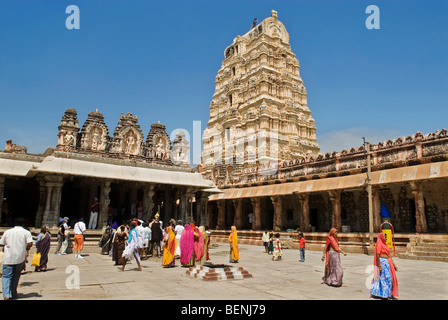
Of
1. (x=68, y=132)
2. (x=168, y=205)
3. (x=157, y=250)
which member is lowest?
(x=157, y=250)

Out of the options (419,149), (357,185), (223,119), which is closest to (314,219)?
(357,185)

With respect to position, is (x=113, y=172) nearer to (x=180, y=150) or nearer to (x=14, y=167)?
(x=14, y=167)

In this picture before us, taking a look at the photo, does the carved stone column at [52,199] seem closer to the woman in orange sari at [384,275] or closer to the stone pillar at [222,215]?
the woman in orange sari at [384,275]

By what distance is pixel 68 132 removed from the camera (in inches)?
966

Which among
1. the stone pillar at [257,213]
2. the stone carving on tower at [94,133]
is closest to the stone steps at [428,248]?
the stone pillar at [257,213]

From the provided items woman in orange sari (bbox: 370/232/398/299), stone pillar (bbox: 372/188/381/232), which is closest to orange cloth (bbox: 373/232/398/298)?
woman in orange sari (bbox: 370/232/398/299)

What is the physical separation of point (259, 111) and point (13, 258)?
35538mm

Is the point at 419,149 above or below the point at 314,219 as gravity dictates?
above

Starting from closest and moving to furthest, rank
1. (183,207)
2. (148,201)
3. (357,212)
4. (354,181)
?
(354,181) < (148,201) < (183,207) < (357,212)

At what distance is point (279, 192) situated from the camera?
23.7 meters

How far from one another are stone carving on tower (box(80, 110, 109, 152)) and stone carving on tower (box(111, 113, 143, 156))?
2.68 ft

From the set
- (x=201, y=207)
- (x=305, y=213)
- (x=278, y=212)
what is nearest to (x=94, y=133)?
(x=201, y=207)
